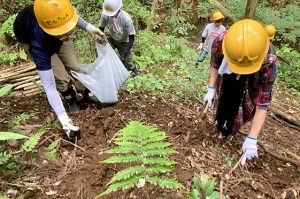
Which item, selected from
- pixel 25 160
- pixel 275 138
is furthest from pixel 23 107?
pixel 275 138

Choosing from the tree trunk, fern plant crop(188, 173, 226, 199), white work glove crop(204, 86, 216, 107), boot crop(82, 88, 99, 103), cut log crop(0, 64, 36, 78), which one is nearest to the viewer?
fern plant crop(188, 173, 226, 199)

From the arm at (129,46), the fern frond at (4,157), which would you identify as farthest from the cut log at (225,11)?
the fern frond at (4,157)

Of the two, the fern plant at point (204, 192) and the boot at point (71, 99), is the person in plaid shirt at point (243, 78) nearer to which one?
the fern plant at point (204, 192)

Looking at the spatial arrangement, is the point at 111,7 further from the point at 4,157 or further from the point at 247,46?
the point at 4,157

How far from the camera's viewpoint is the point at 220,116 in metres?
3.86

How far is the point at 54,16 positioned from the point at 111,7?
2686 mm

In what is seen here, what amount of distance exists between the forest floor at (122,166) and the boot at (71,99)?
0.67 feet

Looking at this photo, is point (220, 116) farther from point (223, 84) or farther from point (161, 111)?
point (161, 111)

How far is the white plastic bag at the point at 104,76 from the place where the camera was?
4.13 metres

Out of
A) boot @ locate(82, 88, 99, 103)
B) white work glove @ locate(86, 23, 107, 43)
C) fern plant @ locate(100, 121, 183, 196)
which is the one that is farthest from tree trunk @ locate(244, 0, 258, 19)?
fern plant @ locate(100, 121, 183, 196)

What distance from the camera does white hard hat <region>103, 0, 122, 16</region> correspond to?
5618 mm

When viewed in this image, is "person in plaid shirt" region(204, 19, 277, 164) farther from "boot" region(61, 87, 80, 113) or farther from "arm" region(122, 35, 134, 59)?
"arm" region(122, 35, 134, 59)

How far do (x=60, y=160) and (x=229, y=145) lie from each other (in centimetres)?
209

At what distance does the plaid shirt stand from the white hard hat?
2746mm
